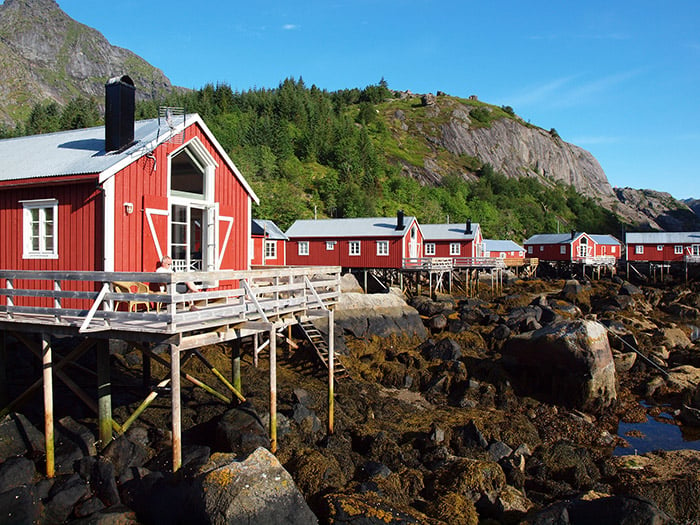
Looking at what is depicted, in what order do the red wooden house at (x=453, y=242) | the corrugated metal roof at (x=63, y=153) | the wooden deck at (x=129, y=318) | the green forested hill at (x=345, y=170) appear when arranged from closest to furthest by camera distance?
the wooden deck at (x=129, y=318) → the corrugated metal roof at (x=63, y=153) → the red wooden house at (x=453, y=242) → the green forested hill at (x=345, y=170)

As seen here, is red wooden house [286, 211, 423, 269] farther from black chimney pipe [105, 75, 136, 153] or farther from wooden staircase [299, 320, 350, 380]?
black chimney pipe [105, 75, 136, 153]

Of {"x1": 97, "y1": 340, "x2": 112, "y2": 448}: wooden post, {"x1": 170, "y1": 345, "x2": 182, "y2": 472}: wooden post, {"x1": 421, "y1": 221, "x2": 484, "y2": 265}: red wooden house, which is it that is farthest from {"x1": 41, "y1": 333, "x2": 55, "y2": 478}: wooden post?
{"x1": 421, "y1": 221, "x2": 484, "y2": 265}: red wooden house

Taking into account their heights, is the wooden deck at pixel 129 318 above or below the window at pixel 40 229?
below

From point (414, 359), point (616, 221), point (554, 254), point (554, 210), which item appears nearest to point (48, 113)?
point (554, 254)

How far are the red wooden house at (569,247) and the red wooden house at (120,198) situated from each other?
5349cm

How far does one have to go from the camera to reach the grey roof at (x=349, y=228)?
136 ft

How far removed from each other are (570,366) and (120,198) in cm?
1547

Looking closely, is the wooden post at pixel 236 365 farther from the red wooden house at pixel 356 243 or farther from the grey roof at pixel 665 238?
the grey roof at pixel 665 238

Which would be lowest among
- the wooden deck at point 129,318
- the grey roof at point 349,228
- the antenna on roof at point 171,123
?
the wooden deck at point 129,318

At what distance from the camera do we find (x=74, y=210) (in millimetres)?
12164

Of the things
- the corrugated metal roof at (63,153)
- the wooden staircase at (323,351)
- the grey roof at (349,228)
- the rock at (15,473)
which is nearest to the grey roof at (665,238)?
the grey roof at (349,228)

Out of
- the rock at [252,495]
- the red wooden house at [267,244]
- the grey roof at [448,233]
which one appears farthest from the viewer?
the grey roof at [448,233]

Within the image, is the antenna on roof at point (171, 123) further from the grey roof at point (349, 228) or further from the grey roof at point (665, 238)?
the grey roof at point (665, 238)

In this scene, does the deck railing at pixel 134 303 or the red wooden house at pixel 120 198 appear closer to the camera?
the deck railing at pixel 134 303
